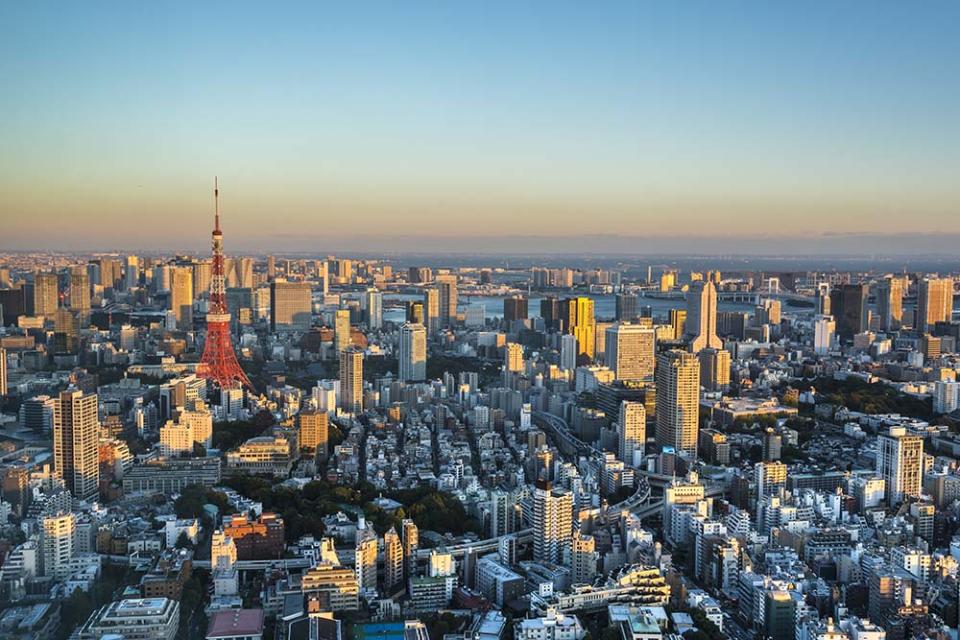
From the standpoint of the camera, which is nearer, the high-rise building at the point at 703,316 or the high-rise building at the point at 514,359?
the high-rise building at the point at 514,359

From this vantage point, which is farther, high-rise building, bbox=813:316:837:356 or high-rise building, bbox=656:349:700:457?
high-rise building, bbox=813:316:837:356

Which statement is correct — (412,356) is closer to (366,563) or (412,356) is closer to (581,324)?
(581,324)

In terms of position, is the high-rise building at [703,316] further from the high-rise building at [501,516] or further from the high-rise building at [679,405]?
the high-rise building at [501,516]

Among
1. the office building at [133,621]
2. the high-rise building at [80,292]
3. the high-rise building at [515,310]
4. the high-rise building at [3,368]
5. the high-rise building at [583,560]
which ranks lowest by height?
the high-rise building at [583,560]

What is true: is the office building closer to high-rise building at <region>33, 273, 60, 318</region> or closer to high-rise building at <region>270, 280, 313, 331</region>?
high-rise building at <region>33, 273, 60, 318</region>

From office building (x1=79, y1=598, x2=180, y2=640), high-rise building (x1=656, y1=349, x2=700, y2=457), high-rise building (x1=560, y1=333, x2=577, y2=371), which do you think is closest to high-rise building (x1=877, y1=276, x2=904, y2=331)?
high-rise building (x1=560, y1=333, x2=577, y2=371)

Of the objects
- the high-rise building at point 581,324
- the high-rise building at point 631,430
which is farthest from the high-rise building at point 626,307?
the high-rise building at point 631,430
